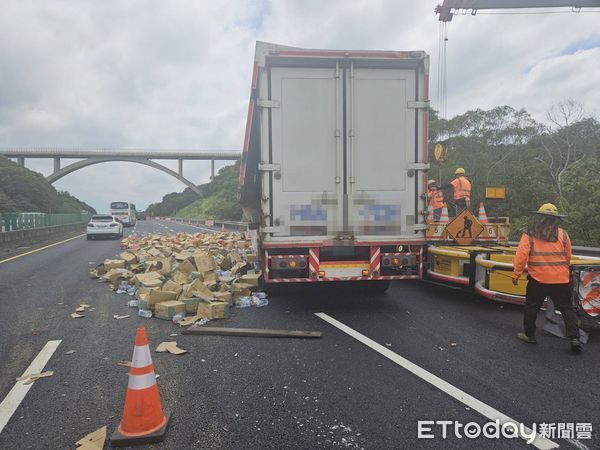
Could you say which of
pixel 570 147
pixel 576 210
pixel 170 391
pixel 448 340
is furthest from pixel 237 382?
pixel 570 147

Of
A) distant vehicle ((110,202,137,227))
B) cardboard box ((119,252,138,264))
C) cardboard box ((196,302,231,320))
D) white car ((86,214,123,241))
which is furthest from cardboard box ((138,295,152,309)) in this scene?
distant vehicle ((110,202,137,227))

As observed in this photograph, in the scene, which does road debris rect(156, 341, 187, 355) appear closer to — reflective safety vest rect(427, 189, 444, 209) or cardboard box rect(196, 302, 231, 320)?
cardboard box rect(196, 302, 231, 320)

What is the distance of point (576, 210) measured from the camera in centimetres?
1670

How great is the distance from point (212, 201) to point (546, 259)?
7695 centimetres

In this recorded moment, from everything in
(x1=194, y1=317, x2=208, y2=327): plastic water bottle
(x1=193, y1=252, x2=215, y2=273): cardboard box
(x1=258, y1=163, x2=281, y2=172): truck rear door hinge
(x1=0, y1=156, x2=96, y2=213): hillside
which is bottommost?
(x1=194, y1=317, x2=208, y2=327): plastic water bottle

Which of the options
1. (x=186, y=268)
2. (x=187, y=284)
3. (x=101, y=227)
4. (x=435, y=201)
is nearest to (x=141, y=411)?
(x=187, y=284)

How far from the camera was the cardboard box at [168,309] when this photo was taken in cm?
575

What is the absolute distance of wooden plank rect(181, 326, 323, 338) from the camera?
4859mm

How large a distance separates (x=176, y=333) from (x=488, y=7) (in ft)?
70.4

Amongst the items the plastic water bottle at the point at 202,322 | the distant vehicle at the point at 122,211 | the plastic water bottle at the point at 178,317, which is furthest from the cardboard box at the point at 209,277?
the distant vehicle at the point at 122,211

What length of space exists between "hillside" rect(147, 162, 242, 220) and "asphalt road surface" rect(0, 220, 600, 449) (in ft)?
104

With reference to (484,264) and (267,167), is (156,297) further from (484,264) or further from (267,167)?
(484,264)

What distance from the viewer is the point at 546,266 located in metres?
4.48

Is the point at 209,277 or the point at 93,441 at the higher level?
the point at 209,277
